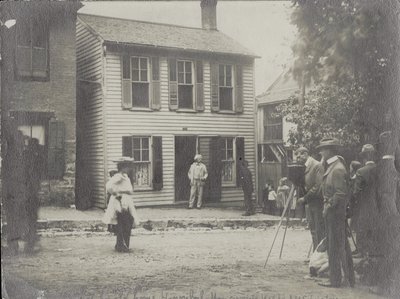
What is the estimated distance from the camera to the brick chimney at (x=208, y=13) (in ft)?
13.4

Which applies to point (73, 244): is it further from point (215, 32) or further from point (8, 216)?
point (215, 32)

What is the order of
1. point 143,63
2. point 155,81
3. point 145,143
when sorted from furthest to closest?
point 143,63 < point 155,81 < point 145,143

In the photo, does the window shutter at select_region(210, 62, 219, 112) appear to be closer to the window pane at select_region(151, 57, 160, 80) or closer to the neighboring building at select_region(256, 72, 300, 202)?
the neighboring building at select_region(256, 72, 300, 202)

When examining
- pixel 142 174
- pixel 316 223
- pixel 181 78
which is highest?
pixel 181 78

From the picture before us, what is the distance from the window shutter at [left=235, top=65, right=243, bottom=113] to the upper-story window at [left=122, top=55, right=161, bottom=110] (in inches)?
28.1

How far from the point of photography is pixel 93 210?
434cm

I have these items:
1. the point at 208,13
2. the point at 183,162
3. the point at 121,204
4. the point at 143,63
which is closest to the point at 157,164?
the point at 183,162

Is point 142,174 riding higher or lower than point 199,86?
lower

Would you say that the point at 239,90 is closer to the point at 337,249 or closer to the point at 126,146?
the point at 126,146

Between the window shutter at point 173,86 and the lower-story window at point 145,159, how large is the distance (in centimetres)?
42

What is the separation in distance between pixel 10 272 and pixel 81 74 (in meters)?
1.85

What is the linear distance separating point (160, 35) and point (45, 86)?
1129 mm

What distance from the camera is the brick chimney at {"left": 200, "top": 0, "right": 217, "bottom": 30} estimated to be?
161 inches

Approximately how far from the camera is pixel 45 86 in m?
4.21
